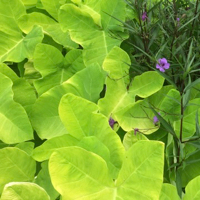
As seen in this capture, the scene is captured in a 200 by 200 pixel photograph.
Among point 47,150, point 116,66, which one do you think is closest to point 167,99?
point 116,66

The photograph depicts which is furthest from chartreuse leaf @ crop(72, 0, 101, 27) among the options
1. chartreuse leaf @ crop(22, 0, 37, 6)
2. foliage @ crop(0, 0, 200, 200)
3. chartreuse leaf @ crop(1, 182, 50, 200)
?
chartreuse leaf @ crop(1, 182, 50, 200)

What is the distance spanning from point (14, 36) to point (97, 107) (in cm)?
37

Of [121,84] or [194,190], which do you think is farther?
[121,84]

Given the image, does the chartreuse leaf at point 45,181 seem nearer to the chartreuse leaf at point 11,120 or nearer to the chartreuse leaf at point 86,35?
the chartreuse leaf at point 11,120

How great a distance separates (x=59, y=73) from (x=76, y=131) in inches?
9.5

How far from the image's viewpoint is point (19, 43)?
0.84m

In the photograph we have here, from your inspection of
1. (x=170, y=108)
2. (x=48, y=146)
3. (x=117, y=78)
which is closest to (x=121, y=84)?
(x=117, y=78)

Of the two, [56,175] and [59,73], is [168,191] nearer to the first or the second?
[56,175]

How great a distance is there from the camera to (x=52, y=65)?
2.56ft

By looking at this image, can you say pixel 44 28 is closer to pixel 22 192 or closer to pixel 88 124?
pixel 88 124

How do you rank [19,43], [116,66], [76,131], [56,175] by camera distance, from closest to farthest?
[56,175] → [76,131] → [116,66] → [19,43]

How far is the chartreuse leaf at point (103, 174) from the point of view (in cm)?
49

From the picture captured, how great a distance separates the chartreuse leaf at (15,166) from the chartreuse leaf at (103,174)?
128mm

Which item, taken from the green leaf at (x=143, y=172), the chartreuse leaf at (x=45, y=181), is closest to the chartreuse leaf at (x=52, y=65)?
the chartreuse leaf at (x=45, y=181)
